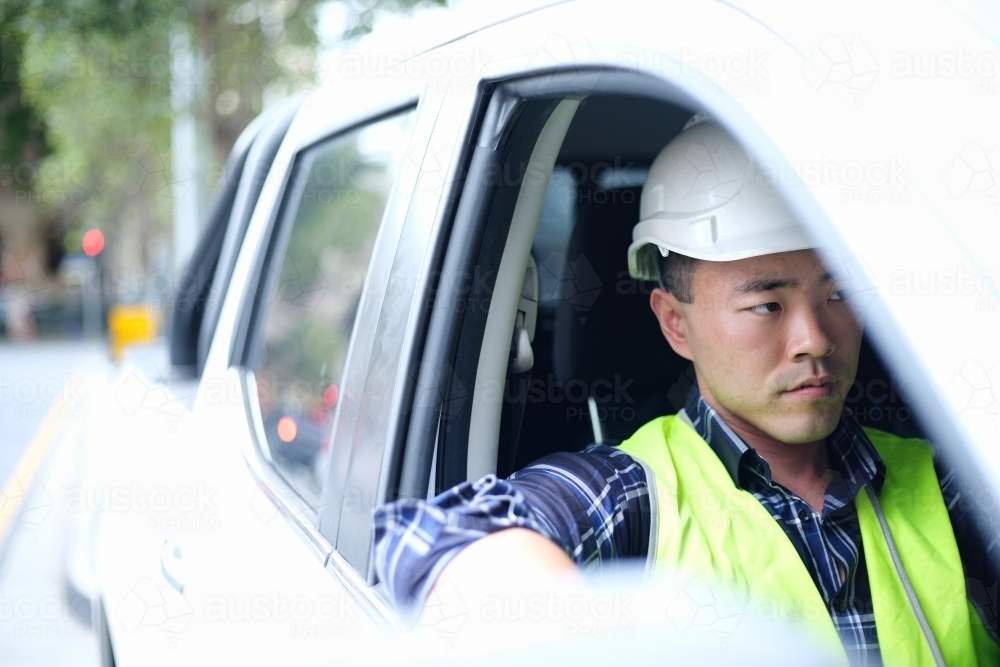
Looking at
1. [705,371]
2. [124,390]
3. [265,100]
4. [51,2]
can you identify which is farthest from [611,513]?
[265,100]

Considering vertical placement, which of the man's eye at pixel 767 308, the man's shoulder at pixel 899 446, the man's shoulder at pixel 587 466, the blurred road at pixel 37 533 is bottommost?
the blurred road at pixel 37 533

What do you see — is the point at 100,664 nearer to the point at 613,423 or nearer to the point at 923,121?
the point at 613,423

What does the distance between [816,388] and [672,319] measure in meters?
0.33

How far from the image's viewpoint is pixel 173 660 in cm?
179

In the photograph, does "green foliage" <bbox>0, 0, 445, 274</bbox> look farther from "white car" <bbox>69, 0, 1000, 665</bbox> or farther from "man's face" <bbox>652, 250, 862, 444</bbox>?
"man's face" <bbox>652, 250, 862, 444</bbox>

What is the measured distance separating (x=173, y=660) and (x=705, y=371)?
1.06 meters

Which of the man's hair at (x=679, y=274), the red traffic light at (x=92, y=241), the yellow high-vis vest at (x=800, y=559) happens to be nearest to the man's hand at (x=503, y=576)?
the yellow high-vis vest at (x=800, y=559)

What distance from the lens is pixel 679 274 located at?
172 centimetres

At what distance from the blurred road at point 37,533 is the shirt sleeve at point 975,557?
2148 mm

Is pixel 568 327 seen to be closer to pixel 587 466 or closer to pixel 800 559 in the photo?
pixel 587 466

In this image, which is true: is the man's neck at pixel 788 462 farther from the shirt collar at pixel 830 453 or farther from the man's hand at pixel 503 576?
the man's hand at pixel 503 576

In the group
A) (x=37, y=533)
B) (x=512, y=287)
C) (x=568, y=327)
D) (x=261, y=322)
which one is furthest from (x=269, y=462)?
(x=37, y=533)

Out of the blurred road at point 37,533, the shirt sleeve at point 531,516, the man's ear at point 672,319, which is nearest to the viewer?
the shirt sleeve at point 531,516

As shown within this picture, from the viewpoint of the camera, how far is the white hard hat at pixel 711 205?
147 centimetres
